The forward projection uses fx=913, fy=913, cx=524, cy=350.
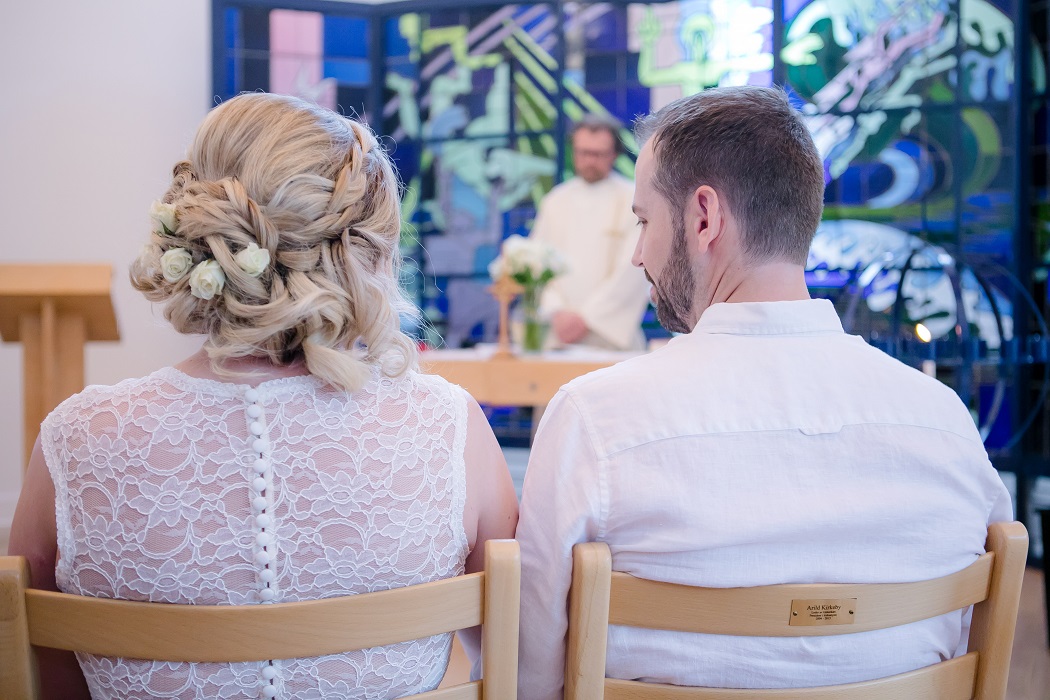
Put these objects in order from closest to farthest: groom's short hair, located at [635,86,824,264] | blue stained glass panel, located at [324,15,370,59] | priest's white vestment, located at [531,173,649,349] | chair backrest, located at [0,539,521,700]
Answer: chair backrest, located at [0,539,521,700] → groom's short hair, located at [635,86,824,264] → priest's white vestment, located at [531,173,649,349] → blue stained glass panel, located at [324,15,370,59]

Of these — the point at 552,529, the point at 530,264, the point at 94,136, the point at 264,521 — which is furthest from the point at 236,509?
the point at 94,136

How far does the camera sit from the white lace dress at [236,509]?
1044mm

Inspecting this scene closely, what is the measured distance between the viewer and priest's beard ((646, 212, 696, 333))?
134 cm

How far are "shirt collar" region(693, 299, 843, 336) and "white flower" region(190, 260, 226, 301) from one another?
24.4 inches

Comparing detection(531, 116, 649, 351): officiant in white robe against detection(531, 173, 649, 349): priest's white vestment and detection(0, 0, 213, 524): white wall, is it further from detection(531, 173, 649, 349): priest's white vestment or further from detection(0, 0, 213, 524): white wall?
detection(0, 0, 213, 524): white wall

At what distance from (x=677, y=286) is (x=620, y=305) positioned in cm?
350

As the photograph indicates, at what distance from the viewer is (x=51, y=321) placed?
87.4 inches

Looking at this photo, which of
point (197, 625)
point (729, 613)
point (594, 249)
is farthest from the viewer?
point (594, 249)

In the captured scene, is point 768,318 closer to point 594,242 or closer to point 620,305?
point 620,305

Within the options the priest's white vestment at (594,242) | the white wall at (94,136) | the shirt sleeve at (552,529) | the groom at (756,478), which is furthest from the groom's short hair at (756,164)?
the white wall at (94,136)

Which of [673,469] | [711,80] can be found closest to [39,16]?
[711,80]

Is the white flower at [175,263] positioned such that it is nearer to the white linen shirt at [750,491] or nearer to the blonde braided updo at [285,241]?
the blonde braided updo at [285,241]

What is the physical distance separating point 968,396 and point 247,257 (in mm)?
3360

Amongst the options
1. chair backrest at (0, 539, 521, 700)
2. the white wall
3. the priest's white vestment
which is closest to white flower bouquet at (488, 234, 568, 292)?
the priest's white vestment
